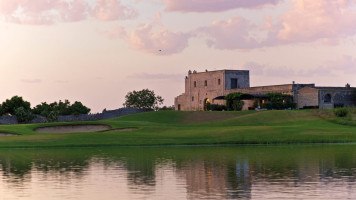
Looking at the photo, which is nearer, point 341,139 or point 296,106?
point 341,139

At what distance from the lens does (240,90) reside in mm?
119500

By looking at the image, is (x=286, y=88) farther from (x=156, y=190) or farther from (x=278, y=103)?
(x=156, y=190)

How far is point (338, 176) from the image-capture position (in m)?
25.1

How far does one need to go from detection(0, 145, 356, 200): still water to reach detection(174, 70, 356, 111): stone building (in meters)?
66.2

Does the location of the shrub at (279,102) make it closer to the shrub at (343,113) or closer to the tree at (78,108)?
the shrub at (343,113)

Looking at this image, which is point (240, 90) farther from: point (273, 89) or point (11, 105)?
point (11, 105)

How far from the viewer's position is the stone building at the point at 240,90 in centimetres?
10262

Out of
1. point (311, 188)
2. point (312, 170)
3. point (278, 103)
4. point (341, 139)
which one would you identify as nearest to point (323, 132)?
point (341, 139)

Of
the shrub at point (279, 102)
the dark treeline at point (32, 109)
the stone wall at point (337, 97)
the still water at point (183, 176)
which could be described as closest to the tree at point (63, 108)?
the dark treeline at point (32, 109)

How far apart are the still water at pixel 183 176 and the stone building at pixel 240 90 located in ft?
217

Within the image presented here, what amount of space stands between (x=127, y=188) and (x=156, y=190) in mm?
1393

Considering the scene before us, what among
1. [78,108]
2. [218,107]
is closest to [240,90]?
[218,107]

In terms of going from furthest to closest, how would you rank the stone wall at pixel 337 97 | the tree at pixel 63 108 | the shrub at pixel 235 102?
the tree at pixel 63 108, the shrub at pixel 235 102, the stone wall at pixel 337 97

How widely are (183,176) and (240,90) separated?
94.0 meters
